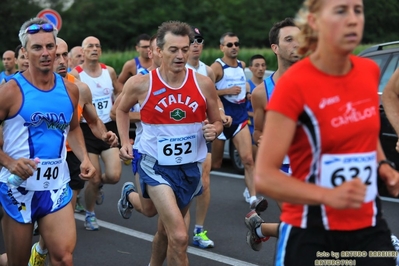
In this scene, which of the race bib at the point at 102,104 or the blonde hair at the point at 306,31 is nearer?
the blonde hair at the point at 306,31

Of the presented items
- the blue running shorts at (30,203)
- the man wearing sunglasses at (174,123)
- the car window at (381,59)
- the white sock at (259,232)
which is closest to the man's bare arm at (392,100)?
the man wearing sunglasses at (174,123)

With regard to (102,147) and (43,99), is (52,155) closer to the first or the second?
(43,99)

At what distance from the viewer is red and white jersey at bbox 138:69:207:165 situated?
6301 mm

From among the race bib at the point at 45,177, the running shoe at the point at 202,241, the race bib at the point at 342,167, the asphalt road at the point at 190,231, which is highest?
the race bib at the point at 342,167

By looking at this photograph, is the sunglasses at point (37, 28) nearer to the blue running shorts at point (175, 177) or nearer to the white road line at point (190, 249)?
the blue running shorts at point (175, 177)

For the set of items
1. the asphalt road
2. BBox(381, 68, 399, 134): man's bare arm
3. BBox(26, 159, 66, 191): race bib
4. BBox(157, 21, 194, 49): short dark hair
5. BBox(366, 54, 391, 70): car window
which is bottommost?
the asphalt road

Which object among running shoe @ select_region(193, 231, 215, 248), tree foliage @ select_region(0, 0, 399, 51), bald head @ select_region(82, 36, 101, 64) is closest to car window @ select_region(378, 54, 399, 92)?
running shoe @ select_region(193, 231, 215, 248)

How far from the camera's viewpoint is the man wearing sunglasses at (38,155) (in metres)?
5.39

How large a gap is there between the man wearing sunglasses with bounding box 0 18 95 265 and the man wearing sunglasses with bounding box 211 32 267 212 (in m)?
4.42

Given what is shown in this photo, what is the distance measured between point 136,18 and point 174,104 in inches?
1606

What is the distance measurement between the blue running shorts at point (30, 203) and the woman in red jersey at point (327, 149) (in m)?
2.17

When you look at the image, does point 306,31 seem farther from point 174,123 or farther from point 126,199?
point 126,199

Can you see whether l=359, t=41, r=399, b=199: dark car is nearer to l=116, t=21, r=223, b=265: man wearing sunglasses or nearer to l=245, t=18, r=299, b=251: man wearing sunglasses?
l=245, t=18, r=299, b=251: man wearing sunglasses

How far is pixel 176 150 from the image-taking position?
20.7ft
